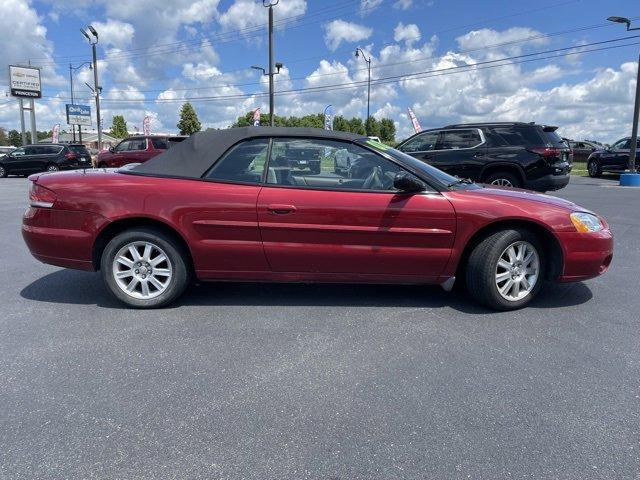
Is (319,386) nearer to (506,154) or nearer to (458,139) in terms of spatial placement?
(506,154)

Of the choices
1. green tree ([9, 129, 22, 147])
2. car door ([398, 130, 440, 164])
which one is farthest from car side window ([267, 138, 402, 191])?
green tree ([9, 129, 22, 147])

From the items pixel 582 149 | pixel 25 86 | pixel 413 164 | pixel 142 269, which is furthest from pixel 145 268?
pixel 25 86

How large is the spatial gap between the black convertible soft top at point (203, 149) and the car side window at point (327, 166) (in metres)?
0.10

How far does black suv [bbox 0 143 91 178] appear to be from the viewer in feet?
74.6

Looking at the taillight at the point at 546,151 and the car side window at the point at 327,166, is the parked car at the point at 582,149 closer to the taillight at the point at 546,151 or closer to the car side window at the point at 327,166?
the taillight at the point at 546,151

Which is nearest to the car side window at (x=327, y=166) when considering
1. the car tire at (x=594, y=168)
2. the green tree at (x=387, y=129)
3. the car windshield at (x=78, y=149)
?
the car tire at (x=594, y=168)

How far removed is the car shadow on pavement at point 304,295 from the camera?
4254mm

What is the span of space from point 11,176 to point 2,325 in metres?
25.3

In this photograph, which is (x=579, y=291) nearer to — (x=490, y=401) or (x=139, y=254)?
(x=490, y=401)

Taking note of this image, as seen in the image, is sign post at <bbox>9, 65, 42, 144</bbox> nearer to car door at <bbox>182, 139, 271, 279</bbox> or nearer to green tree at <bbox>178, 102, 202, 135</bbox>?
green tree at <bbox>178, 102, 202, 135</bbox>

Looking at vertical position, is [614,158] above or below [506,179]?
above

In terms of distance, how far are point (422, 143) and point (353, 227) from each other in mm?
7270

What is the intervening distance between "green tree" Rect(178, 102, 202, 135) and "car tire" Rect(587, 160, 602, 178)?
51617mm

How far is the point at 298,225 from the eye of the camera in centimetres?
386
